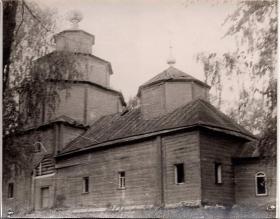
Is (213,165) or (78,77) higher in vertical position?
(78,77)

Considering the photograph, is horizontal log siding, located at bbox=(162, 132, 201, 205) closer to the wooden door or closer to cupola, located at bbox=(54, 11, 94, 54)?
cupola, located at bbox=(54, 11, 94, 54)

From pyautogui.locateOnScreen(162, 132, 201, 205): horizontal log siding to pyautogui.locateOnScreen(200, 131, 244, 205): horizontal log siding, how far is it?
0.10 m

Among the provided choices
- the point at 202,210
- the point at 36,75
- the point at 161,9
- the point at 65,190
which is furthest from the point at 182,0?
the point at 65,190

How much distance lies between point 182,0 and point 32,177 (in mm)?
4207

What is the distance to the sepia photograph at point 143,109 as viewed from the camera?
7891mm

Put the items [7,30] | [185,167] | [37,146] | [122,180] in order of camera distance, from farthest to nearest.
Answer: [122,180] → [37,146] → [185,167] → [7,30]

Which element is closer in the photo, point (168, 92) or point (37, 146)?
point (37, 146)

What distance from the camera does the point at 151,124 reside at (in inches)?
380

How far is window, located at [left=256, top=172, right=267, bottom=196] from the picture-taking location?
26.9ft

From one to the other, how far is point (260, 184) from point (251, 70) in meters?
1.75

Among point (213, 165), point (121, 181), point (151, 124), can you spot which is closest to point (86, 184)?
point (121, 181)

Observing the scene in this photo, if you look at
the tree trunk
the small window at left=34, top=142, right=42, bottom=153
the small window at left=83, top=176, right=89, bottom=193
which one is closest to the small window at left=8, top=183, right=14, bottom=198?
the small window at left=34, top=142, right=42, bottom=153

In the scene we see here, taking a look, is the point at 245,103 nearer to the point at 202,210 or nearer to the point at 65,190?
the point at 202,210

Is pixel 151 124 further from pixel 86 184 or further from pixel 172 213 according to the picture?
pixel 172 213
